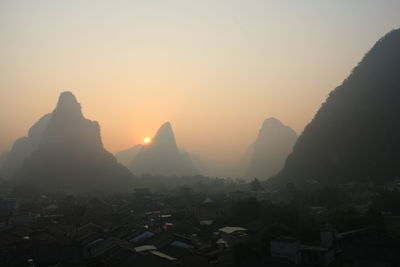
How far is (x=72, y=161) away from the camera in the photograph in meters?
65.1

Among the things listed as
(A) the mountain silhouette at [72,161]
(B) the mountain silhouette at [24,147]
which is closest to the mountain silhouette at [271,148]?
(A) the mountain silhouette at [72,161]

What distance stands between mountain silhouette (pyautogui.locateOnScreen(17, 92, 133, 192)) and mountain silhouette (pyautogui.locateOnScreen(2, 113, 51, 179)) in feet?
59.0

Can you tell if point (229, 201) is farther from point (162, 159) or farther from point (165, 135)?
point (165, 135)

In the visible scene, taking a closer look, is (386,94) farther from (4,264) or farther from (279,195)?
(4,264)

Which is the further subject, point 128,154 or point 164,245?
point 128,154

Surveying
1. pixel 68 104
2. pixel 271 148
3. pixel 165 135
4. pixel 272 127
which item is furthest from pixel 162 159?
pixel 68 104

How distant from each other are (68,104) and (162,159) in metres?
42.6

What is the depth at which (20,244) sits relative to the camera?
17.0 metres

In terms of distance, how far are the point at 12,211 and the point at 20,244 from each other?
47.8ft

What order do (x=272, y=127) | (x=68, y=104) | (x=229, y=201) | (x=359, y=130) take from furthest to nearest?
(x=272, y=127) < (x=68, y=104) < (x=359, y=130) < (x=229, y=201)

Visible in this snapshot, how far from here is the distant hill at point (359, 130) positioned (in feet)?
155

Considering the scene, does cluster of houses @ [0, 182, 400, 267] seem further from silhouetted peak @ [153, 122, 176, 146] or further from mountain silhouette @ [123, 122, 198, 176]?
silhouetted peak @ [153, 122, 176, 146]

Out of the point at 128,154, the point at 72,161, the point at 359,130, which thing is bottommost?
the point at 72,161

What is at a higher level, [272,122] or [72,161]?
[272,122]
